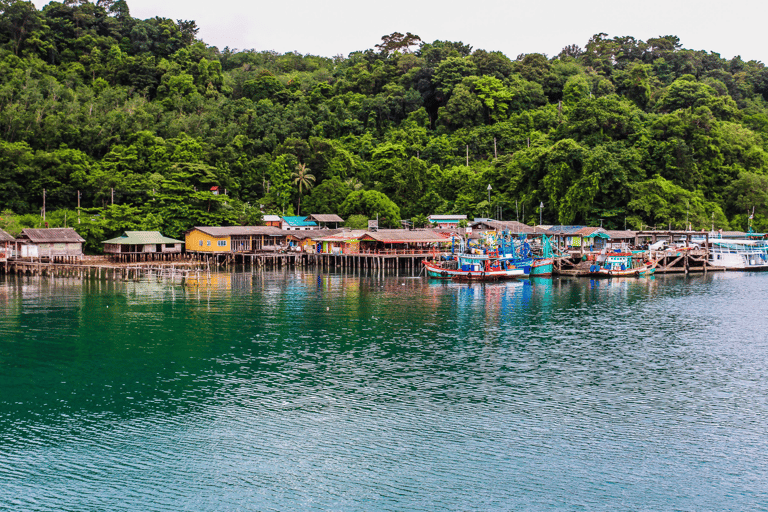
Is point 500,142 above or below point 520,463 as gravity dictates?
above

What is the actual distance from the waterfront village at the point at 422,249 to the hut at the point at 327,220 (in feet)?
0.53

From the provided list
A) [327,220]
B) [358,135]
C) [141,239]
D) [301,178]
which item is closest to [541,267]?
[327,220]

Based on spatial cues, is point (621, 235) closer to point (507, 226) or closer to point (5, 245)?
point (507, 226)

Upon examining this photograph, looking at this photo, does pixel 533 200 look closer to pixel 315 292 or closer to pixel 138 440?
pixel 315 292

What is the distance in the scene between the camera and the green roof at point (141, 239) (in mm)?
60906

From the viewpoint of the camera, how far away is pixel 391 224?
2995 inches

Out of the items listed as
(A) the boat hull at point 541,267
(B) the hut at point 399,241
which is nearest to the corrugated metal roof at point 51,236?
(B) the hut at point 399,241

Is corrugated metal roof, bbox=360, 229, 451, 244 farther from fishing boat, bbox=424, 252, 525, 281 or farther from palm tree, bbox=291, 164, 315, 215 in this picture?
palm tree, bbox=291, 164, 315, 215

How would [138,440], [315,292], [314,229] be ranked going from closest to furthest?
[138,440] → [315,292] → [314,229]

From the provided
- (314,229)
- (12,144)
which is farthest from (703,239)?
(12,144)

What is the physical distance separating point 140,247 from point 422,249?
85.4 ft

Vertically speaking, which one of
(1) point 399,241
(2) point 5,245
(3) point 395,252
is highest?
(1) point 399,241

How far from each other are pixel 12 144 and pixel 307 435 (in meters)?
61.0

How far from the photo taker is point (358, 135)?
95125mm
